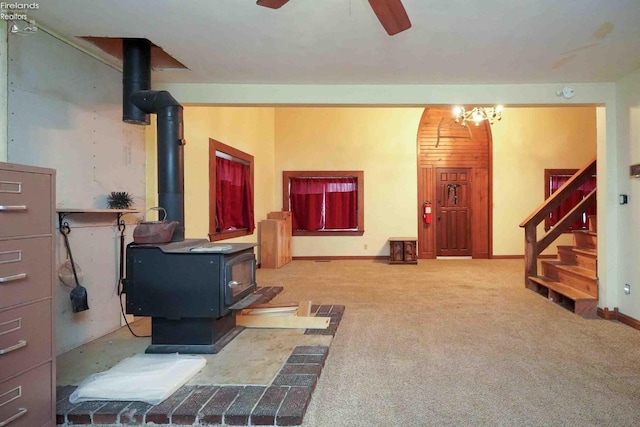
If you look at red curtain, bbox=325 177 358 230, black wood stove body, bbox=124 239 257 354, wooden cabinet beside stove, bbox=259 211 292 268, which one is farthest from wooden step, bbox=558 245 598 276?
wooden cabinet beside stove, bbox=259 211 292 268

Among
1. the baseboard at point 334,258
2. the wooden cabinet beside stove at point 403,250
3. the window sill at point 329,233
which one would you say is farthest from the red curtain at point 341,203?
the wooden cabinet beside stove at point 403,250

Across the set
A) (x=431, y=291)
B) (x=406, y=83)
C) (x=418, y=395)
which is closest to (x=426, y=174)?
(x=431, y=291)

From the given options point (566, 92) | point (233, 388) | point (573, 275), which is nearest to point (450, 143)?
point (573, 275)

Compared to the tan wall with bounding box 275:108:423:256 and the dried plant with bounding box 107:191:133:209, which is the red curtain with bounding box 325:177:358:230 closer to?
the tan wall with bounding box 275:108:423:256

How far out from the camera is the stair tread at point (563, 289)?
395 cm

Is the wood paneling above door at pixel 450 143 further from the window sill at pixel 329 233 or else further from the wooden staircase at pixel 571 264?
the wooden staircase at pixel 571 264

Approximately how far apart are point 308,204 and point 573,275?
17.0 ft

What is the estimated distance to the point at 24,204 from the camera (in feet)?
5.50

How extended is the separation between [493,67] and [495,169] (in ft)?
17.7

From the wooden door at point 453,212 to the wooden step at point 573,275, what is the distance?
315 cm

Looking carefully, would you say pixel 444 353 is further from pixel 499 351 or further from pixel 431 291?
pixel 431 291

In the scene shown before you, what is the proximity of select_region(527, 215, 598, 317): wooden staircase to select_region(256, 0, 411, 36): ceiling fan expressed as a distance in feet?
11.3

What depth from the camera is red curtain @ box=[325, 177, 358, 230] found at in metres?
8.35

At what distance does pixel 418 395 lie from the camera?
2.21 meters
